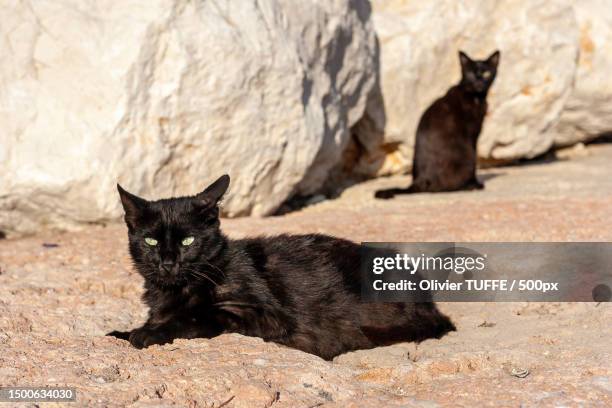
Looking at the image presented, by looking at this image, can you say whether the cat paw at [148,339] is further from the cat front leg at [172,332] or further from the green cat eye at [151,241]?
the green cat eye at [151,241]

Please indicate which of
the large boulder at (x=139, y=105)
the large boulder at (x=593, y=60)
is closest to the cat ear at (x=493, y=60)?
the large boulder at (x=593, y=60)

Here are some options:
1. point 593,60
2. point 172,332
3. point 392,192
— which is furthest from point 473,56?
point 172,332

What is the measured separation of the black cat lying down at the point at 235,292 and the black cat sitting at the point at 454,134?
14.2 feet

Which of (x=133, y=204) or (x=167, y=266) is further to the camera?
(x=133, y=204)

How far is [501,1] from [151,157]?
508 centimetres

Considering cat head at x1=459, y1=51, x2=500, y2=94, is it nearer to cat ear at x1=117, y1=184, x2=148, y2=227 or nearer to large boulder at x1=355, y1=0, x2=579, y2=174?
large boulder at x1=355, y1=0, x2=579, y2=174

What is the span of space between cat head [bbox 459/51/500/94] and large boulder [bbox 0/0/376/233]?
2304 millimetres

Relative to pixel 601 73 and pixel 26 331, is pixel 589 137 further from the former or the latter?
pixel 26 331

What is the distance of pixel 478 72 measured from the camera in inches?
364

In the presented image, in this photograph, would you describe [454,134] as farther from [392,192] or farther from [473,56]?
[473,56]

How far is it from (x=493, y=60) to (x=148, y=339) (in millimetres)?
6388

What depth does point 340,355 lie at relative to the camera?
4387 millimetres

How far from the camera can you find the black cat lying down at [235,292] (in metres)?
4.20

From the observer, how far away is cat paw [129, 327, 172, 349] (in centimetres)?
409
